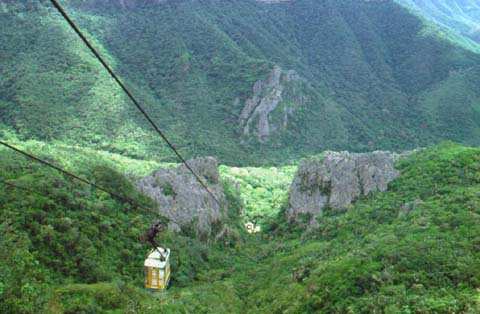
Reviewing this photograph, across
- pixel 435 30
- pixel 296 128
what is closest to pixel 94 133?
pixel 296 128

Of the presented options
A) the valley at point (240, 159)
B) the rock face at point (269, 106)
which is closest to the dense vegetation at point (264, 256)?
the valley at point (240, 159)

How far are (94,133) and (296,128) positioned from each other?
163 feet

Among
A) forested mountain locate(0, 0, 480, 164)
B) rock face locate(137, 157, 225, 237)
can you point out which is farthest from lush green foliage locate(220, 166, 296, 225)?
rock face locate(137, 157, 225, 237)

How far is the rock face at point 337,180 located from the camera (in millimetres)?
54438

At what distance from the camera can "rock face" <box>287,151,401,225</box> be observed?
5444 cm

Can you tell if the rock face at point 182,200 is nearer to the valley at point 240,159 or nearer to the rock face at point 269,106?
the valley at point 240,159

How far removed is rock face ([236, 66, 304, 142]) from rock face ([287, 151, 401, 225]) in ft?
167

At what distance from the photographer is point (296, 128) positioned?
11862 centimetres

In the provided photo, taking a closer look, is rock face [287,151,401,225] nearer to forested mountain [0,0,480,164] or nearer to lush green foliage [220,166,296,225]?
lush green foliage [220,166,296,225]

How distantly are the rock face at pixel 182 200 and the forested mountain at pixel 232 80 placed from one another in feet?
126

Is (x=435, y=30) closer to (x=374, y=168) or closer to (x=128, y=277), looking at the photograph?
(x=374, y=168)

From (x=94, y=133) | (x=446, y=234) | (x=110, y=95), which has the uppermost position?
(x=110, y=95)

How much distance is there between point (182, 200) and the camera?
5394 centimetres

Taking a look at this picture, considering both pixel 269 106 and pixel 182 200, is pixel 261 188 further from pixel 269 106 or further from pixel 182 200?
pixel 269 106
